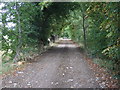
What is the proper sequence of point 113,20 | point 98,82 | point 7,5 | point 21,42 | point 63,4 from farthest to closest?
point 63,4, point 21,42, point 7,5, point 98,82, point 113,20

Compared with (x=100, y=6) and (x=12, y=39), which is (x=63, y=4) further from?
(x=100, y=6)

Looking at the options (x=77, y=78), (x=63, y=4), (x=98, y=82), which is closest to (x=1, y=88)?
(x=77, y=78)

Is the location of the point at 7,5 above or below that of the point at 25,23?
above

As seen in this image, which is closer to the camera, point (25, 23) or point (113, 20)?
point (113, 20)

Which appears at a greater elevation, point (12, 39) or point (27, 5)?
point (27, 5)

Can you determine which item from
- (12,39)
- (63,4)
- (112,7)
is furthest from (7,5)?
(63,4)

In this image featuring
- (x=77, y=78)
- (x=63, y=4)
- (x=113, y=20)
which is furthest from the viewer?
(x=63, y=4)

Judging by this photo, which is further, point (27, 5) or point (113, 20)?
point (27, 5)

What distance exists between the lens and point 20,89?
465 centimetres

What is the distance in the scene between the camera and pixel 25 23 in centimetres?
992

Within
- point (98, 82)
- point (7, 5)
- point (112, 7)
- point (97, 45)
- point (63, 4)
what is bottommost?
point (98, 82)

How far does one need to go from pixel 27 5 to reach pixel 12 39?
7.58ft

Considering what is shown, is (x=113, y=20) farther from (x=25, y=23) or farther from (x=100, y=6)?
(x=25, y=23)

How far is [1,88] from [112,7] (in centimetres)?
396
